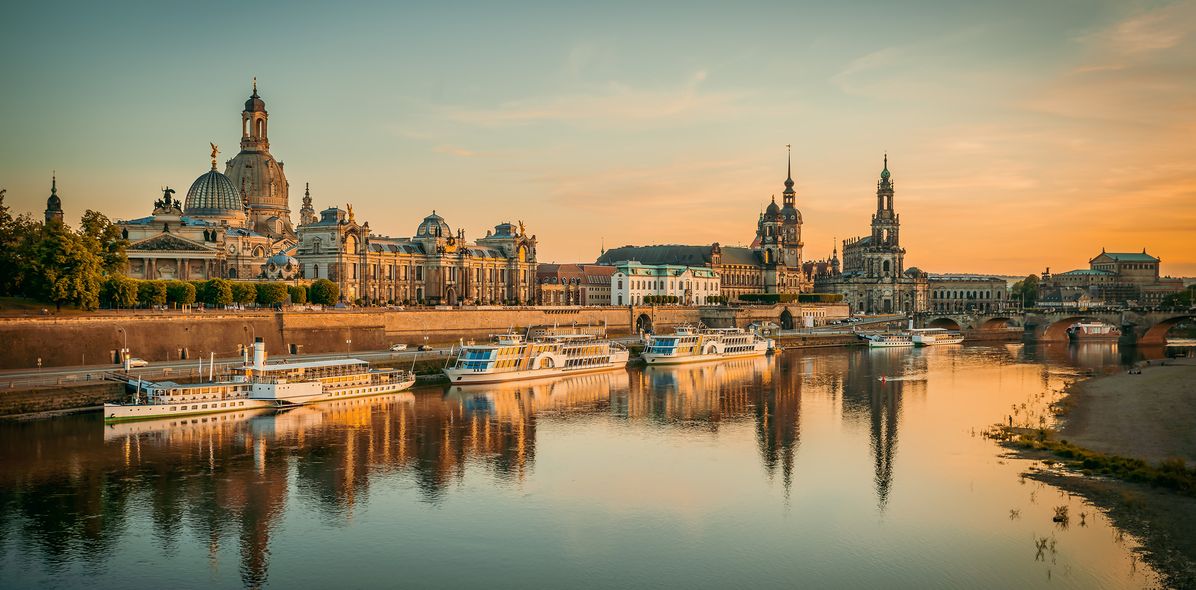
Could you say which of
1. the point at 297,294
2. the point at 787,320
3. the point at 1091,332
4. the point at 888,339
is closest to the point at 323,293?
the point at 297,294

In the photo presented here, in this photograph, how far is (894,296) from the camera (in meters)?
155

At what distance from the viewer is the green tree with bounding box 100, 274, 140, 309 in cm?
6138

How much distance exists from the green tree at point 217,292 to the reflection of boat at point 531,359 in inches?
761

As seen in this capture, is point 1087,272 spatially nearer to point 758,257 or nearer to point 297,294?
point 758,257

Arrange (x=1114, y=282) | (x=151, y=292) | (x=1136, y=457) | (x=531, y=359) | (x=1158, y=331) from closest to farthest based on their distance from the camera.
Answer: (x=1136, y=457) < (x=531, y=359) < (x=151, y=292) < (x=1158, y=331) < (x=1114, y=282)

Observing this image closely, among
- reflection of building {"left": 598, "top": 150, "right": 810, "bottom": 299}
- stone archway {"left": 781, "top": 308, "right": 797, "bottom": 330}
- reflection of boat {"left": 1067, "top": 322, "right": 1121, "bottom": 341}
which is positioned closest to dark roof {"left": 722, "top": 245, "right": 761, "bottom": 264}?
reflection of building {"left": 598, "top": 150, "right": 810, "bottom": 299}

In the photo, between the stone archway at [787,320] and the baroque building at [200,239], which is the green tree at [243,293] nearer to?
the baroque building at [200,239]

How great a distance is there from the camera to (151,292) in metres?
65.6

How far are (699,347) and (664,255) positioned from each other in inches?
2803

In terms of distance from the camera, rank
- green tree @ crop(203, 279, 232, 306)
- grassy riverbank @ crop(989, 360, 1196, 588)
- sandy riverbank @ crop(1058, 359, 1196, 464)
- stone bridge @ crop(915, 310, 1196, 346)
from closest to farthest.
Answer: grassy riverbank @ crop(989, 360, 1196, 588) < sandy riverbank @ crop(1058, 359, 1196, 464) < green tree @ crop(203, 279, 232, 306) < stone bridge @ crop(915, 310, 1196, 346)

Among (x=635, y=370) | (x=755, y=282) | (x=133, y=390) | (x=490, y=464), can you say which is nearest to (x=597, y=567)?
(x=490, y=464)

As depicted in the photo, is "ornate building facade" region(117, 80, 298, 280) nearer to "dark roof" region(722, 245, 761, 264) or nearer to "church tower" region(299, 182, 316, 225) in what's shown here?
"church tower" region(299, 182, 316, 225)

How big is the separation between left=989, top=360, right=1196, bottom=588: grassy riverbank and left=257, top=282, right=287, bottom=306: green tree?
5462 centimetres

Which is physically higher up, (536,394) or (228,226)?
(228,226)
